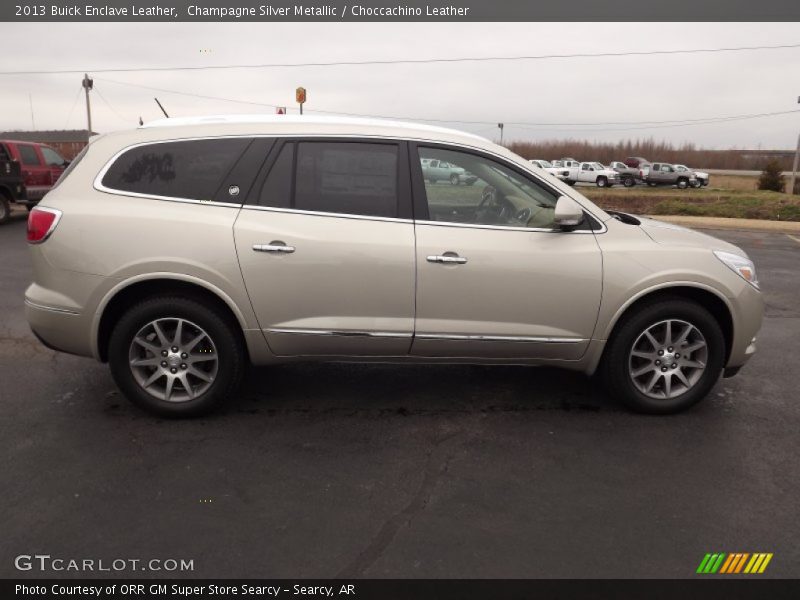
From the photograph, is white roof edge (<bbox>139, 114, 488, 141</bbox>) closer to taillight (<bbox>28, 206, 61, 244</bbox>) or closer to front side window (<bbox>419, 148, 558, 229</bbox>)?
front side window (<bbox>419, 148, 558, 229</bbox>)

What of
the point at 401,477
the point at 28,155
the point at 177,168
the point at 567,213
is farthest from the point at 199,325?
the point at 28,155

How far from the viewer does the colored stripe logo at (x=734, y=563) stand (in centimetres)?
264

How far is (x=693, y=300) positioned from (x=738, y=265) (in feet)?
1.24

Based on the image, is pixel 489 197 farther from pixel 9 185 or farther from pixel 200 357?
pixel 9 185

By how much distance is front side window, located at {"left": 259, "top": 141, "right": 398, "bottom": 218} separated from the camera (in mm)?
3902

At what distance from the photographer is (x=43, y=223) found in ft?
12.6

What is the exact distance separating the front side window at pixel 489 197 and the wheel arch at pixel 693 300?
762 millimetres

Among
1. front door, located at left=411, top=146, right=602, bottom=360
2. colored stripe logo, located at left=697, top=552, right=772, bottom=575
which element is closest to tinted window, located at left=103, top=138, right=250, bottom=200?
front door, located at left=411, top=146, right=602, bottom=360

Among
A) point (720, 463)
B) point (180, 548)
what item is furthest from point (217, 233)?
point (720, 463)

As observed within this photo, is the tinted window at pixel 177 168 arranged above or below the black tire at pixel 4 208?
above

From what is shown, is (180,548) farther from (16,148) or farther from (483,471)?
(16,148)

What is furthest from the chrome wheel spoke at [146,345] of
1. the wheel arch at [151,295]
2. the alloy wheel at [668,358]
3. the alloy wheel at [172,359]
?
the alloy wheel at [668,358]

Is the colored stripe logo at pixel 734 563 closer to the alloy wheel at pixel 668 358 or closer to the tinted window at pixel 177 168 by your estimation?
the alloy wheel at pixel 668 358

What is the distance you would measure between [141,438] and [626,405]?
314 centimetres
